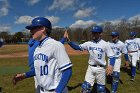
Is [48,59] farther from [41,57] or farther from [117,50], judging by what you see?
[117,50]

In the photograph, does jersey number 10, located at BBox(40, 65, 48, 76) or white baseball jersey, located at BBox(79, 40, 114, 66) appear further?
white baseball jersey, located at BBox(79, 40, 114, 66)

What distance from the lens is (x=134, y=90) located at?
11.4 metres

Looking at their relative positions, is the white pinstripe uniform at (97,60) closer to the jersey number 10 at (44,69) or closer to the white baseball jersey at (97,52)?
the white baseball jersey at (97,52)

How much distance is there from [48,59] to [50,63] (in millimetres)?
65

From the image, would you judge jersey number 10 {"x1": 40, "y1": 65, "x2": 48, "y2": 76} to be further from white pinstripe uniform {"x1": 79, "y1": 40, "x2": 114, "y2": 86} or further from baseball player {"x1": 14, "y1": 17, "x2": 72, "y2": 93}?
white pinstripe uniform {"x1": 79, "y1": 40, "x2": 114, "y2": 86}

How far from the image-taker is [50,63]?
4043 mm

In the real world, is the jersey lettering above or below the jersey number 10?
above

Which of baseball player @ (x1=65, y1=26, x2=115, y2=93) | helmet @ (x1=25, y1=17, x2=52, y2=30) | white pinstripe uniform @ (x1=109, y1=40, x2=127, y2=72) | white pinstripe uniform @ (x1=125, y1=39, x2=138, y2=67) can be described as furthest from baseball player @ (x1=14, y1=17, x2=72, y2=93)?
white pinstripe uniform @ (x1=125, y1=39, x2=138, y2=67)

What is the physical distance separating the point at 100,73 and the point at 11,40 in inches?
4015

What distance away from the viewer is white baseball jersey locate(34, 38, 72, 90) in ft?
13.0

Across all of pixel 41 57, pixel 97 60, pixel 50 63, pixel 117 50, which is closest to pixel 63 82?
pixel 50 63

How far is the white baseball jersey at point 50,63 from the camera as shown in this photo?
3.96 meters

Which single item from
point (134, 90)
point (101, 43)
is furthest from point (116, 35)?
point (101, 43)

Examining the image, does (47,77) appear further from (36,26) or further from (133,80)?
(133,80)
